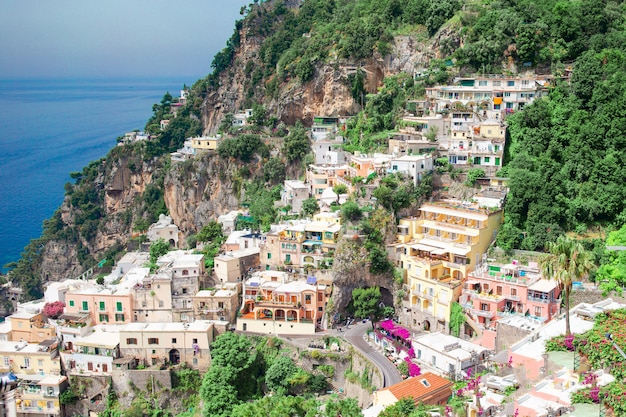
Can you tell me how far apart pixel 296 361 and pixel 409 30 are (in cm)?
3010

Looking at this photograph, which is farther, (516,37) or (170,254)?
(516,37)

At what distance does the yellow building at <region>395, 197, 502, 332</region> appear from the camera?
116 feet

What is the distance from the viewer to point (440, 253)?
36.0 m

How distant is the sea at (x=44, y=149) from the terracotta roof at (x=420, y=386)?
5478 centimetres

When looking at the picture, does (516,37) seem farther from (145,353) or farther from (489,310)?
A: (145,353)

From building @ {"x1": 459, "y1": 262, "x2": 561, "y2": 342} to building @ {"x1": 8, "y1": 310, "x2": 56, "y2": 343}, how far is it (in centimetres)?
2199

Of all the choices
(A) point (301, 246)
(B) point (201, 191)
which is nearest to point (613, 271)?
(A) point (301, 246)

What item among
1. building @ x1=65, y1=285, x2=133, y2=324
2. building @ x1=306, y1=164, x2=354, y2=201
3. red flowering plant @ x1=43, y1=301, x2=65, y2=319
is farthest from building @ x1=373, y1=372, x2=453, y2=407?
red flowering plant @ x1=43, y1=301, x2=65, y2=319

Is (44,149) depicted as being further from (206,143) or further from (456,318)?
(456,318)

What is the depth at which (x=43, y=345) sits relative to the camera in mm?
37312

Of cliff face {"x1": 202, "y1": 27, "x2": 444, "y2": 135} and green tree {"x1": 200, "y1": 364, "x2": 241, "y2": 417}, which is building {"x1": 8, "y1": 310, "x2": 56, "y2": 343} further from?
cliff face {"x1": 202, "y1": 27, "x2": 444, "y2": 135}

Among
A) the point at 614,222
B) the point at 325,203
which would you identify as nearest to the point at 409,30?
the point at 325,203

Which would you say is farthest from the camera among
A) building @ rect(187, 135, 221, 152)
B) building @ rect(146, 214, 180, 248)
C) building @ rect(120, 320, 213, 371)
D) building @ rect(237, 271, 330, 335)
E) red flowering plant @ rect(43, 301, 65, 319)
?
building @ rect(187, 135, 221, 152)

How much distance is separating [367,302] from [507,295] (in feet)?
22.9
